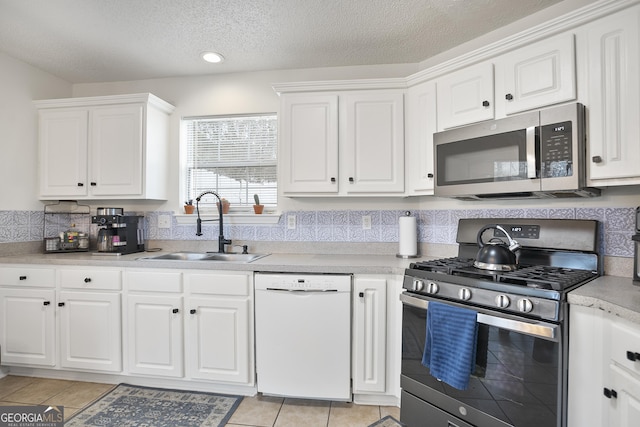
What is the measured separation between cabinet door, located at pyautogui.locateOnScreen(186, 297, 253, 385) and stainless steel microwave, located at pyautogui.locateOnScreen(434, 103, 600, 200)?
62.5 inches

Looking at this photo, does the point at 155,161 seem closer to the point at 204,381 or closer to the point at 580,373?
the point at 204,381

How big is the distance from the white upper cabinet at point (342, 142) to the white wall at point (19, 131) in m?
2.17

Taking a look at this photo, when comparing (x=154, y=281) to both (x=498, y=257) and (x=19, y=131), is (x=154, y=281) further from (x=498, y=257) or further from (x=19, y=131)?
(x=498, y=257)

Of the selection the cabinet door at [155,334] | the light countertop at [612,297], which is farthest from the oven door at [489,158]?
the cabinet door at [155,334]

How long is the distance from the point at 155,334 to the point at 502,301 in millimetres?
2147

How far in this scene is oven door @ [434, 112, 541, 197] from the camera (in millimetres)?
1688

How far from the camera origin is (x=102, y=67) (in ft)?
8.89

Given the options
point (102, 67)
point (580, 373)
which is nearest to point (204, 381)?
point (580, 373)

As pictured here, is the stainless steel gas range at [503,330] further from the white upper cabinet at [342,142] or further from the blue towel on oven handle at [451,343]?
the white upper cabinet at [342,142]

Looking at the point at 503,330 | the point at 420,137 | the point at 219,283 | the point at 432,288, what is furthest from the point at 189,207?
the point at 503,330

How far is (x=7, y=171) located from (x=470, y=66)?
352 cm

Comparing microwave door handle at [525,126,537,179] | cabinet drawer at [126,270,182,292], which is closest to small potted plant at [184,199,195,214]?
cabinet drawer at [126,270,182,292]

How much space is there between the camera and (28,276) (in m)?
2.32

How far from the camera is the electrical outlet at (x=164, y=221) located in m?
2.87
